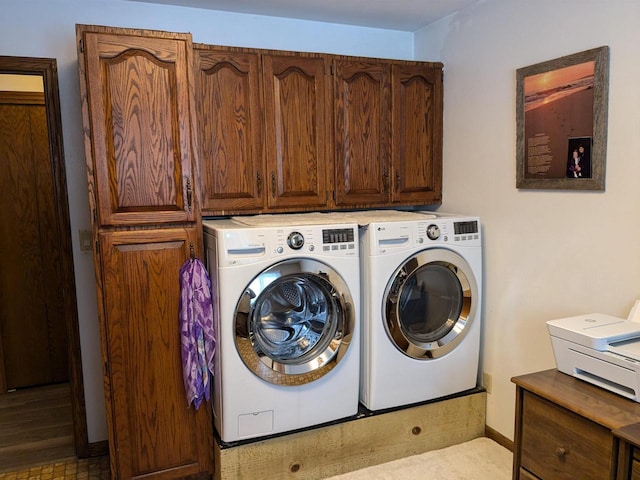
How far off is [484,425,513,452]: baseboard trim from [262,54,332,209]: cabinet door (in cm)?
156

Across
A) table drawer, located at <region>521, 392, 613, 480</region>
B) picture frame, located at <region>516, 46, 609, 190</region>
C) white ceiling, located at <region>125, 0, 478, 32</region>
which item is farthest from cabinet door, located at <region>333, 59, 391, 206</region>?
table drawer, located at <region>521, 392, 613, 480</region>

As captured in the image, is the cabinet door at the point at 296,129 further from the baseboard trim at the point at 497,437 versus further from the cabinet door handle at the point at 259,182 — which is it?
the baseboard trim at the point at 497,437

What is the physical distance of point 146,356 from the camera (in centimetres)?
224

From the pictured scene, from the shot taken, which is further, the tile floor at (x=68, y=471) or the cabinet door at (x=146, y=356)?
the tile floor at (x=68, y=471)

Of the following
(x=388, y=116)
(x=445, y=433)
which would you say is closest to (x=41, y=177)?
(x=388, y=116)

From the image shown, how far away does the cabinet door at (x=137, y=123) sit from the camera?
2.07 meters

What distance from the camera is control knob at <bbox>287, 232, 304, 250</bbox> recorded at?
225 cm

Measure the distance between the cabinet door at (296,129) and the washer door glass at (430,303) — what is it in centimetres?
66

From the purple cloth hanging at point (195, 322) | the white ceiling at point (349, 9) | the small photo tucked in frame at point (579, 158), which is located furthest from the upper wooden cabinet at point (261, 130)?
the small photo tucked in frame at point (579, 158)

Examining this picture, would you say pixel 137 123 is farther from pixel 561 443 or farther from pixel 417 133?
pixel 561 443

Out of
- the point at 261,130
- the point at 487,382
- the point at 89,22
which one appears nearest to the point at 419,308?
the point at 487,382

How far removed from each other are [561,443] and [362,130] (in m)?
1.79

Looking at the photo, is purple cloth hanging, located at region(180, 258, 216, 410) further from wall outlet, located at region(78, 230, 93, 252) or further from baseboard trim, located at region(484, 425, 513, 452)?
baseboard trim, located at region(484, 425, 513, 452)

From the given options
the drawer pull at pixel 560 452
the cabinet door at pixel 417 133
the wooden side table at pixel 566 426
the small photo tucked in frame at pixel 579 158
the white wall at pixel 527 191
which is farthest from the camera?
the cabinet door at pixel 417 133
